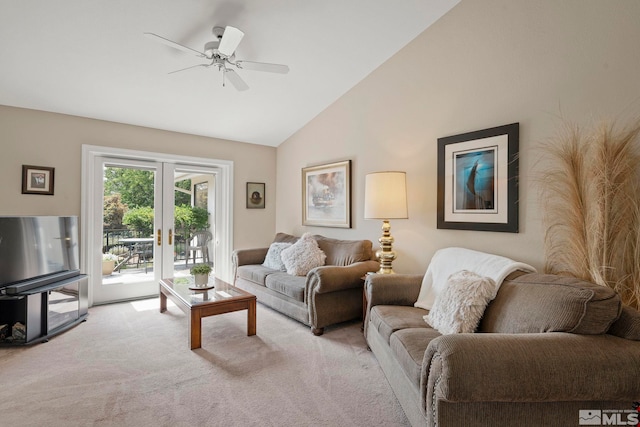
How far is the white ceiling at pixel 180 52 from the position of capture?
8.18ft

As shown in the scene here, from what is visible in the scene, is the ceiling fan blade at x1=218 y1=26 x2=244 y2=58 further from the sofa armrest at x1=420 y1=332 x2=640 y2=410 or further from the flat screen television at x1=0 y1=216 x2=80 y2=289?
the flat screen television at x1=0 y1=216 x2=80 y2=289

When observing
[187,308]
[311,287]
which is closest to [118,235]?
[187,308]

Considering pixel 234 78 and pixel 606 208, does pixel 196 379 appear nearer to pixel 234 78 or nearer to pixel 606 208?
pixel 234 78

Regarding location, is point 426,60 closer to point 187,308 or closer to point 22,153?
point 187,308

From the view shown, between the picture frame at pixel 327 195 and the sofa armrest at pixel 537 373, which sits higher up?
the picture frame at pixel 327 195

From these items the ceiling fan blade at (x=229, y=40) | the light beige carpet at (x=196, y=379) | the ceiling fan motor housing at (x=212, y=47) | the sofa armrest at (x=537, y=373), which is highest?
the ceiling fan motor housing at (x=212, y=47)

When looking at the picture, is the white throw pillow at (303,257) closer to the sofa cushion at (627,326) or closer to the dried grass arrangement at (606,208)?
the dried grass arrangement at (606,208)

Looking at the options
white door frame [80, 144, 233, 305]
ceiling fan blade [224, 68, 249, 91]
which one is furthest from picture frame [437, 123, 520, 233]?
white door frame [80, 144, 233, 305]

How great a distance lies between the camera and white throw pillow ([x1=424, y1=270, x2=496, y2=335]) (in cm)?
181

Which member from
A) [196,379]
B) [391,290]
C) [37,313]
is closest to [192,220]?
[37,313]

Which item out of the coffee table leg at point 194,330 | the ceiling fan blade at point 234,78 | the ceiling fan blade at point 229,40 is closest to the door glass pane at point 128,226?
the coffee table leg at point 194,330

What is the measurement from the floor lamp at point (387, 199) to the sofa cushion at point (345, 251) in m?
0.44

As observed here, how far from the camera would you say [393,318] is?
2.19m

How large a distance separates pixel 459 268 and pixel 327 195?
2256mm
